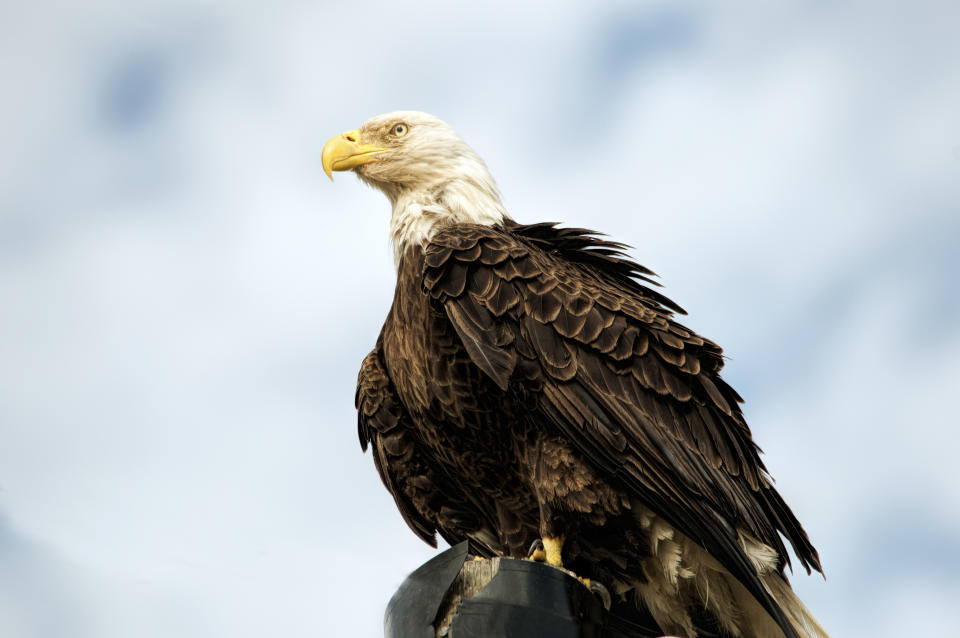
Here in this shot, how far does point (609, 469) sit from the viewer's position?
14.2ft

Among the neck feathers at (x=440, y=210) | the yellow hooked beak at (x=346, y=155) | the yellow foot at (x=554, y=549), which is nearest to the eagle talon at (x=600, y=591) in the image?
the yellow foot at (x=554, y=549)

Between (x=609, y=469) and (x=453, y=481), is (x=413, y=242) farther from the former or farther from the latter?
(x=609, y=469)

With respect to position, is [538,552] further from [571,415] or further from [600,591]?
[571,415]

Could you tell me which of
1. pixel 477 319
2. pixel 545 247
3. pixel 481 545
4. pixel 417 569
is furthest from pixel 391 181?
pixel 417 569

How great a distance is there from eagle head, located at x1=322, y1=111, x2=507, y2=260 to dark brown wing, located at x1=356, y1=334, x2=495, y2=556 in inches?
30.3

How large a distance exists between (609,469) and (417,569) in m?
0.96

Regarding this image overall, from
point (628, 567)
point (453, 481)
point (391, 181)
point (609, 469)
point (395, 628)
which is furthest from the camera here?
point (391, 181)

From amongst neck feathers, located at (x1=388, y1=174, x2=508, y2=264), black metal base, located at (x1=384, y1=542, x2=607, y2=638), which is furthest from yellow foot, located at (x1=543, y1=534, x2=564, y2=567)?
neck feathers, located at (x1=388, y1=174, x2=508, y2=264)

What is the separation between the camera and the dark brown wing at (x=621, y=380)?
14.2ft

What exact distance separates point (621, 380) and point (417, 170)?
192cm

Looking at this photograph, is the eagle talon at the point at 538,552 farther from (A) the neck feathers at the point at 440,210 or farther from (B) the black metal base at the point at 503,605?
(A) the neck feathers at the point at 440,210

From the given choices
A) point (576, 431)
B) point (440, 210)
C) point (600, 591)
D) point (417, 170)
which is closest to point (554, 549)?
point (600, 591)

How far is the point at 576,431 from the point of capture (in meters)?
4.35

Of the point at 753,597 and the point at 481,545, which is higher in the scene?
the point at 481,545
